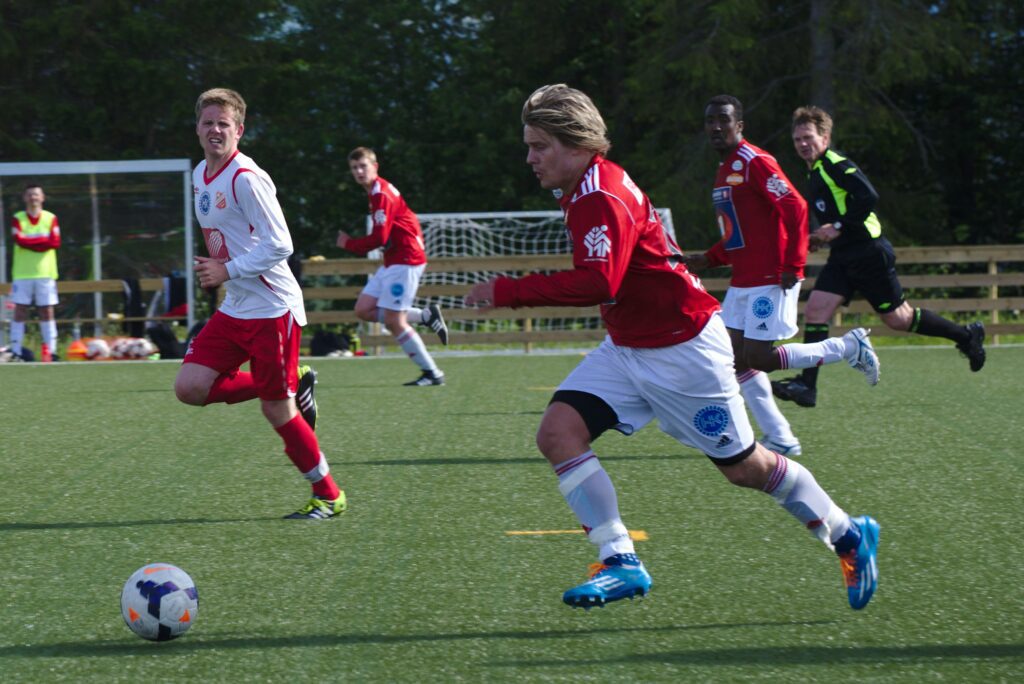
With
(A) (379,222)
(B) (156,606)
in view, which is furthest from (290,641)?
(A) (379,222)

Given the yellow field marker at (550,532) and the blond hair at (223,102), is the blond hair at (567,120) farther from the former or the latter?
the blond hair at (223,102)

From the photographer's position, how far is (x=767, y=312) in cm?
777

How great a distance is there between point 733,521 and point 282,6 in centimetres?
2925

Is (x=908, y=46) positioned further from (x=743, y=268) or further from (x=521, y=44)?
(x=743, y=268)

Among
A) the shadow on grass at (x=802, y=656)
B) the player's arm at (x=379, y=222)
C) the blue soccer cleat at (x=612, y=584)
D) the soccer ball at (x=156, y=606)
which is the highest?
the player's arm at (x=379, y=222)


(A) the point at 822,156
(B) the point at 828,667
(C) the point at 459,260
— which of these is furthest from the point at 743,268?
(C) the point at 459,260

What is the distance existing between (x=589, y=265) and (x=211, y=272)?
2.32 meters

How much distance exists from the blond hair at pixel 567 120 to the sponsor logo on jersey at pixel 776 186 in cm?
342

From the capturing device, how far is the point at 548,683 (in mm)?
3916

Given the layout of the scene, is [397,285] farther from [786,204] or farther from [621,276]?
[621,276]

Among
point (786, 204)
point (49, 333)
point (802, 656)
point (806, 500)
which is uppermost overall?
point (786, 204)

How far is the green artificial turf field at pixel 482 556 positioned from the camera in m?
4.16

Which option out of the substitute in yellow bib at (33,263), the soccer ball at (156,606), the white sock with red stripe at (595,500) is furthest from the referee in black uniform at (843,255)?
the substitute in yellow bib at (33,263)

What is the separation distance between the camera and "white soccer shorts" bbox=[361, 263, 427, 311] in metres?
12.6
